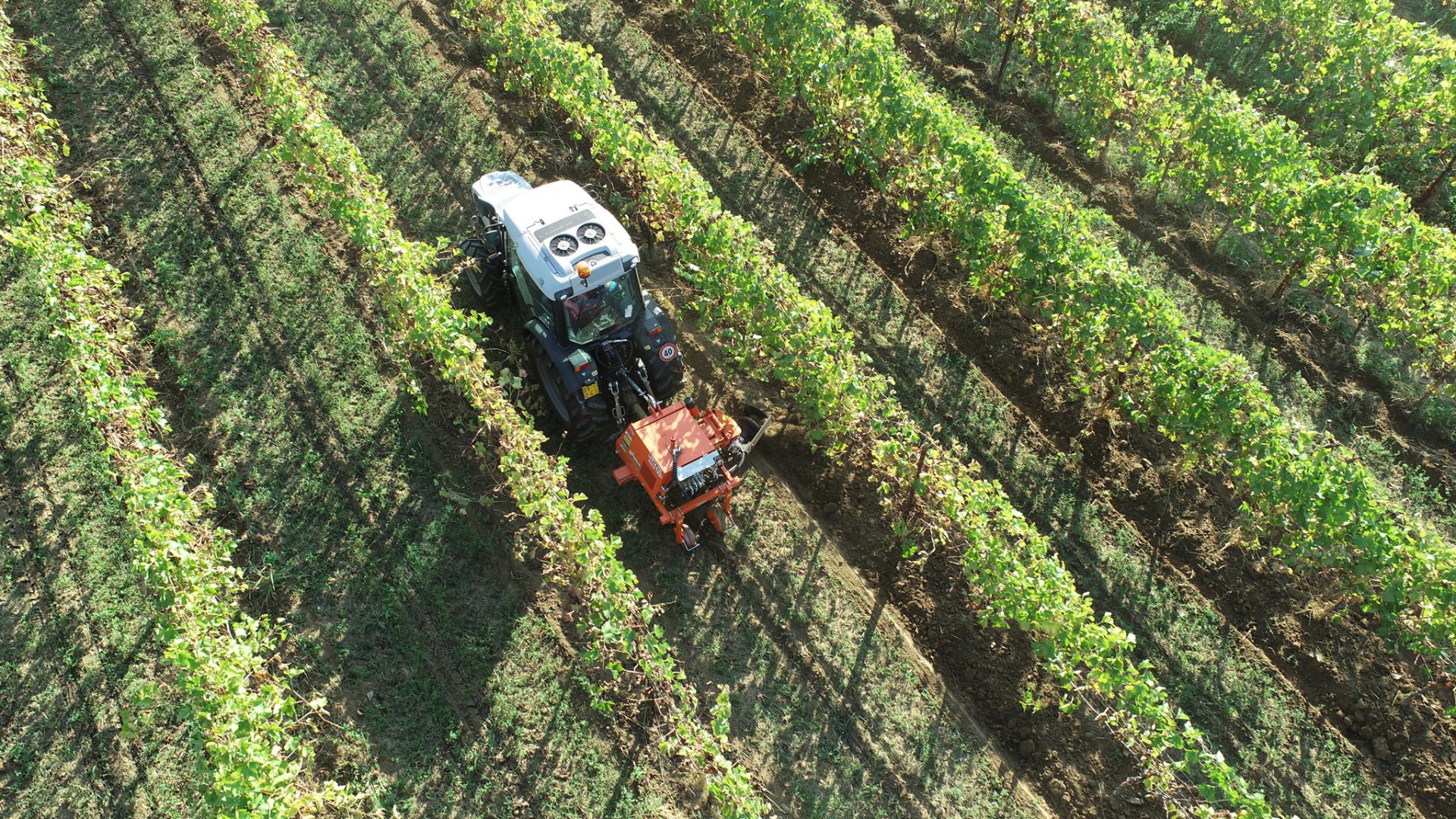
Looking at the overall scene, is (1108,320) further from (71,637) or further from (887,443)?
(71,637)

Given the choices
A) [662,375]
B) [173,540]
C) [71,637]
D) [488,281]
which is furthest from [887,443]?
[71,637]

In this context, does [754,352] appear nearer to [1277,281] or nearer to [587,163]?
[587,163]

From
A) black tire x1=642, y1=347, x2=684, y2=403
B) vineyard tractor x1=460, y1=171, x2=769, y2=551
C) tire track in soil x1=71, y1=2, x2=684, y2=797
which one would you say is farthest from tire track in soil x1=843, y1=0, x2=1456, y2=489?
tire track in soil x1=71, y1=2, x2=684, y2=797

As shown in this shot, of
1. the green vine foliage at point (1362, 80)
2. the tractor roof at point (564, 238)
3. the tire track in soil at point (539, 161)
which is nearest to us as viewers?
the tire track in soil at point (539, 161)

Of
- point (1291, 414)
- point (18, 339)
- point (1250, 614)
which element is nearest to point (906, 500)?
point (1250, 614)

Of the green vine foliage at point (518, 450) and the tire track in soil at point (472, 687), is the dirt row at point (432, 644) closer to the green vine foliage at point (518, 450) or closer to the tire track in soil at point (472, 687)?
the tire track in soil at point (472, 687)

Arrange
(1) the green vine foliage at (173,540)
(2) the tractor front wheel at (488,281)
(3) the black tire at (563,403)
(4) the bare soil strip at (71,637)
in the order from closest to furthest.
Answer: (1) the green vine foliage at (173,540) → (4) the bare soil strip at (71,637) → (3) the black tire at (563,403) → (2) the tractor front wheel at (488,281)

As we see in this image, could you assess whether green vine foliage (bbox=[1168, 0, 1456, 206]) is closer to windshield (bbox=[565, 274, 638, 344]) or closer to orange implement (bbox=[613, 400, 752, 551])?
orange implement (bbox=[613, 400, 752, 551])

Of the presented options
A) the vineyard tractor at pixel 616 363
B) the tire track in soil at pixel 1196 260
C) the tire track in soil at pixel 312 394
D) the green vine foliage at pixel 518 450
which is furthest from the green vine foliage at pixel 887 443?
the tire track in soil at pixel 1196 260
